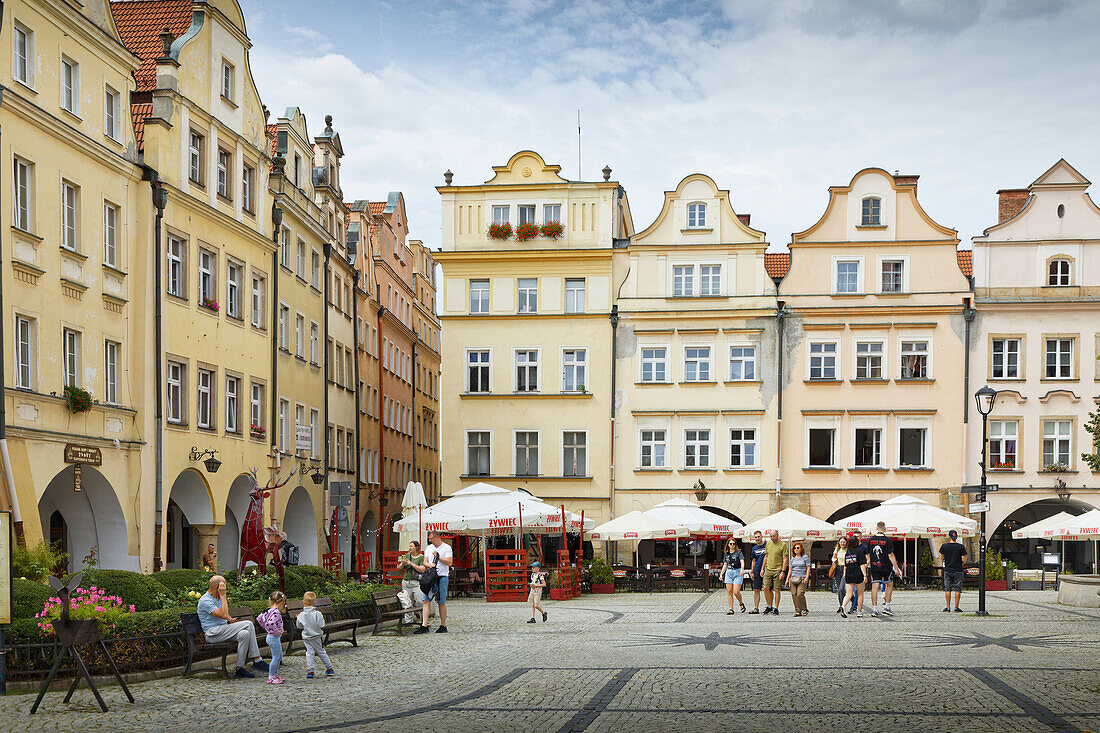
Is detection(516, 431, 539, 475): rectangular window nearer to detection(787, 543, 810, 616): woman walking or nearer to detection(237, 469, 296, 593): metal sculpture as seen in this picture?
detection(787, 543, 810, 616): woman walking

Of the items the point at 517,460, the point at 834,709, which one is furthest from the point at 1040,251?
the point at 834,709

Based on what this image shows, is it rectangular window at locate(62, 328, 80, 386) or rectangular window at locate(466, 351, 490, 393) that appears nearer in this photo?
rectangular window at locate(62, 328, 80, 386)

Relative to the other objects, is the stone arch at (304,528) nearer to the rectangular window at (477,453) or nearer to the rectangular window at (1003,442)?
the rectangular window at (477,453)

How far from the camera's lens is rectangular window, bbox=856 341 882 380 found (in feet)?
145

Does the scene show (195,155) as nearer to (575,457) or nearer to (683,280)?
(575,457)

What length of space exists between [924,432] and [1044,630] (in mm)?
22253

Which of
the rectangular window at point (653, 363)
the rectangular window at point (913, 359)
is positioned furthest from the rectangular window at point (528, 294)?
the rectangular window at point (913, 359)

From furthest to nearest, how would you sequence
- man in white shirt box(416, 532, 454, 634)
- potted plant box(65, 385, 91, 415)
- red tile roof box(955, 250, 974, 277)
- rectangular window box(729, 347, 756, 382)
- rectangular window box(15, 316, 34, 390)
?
red tile roof box(955, 250, 974, 277) < rectangular window box(729, 347, 756, 382) < potted plant box(65, 385, 91, 415) < rectangular window box(15, 316, 34, 390) < man in white shirt box(416, 532, 454, 634)

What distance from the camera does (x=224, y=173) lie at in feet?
112

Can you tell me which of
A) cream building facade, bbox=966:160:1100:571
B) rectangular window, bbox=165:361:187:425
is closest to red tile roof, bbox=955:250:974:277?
cream building facade, bbox=966:160:1100:571

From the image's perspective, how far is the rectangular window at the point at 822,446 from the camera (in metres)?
44.1

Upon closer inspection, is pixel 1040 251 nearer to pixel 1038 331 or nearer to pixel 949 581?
pixel 1038 331

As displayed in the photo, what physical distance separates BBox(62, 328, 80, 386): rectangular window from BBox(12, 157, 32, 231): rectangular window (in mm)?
2431

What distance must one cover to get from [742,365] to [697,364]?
61.1 inches
